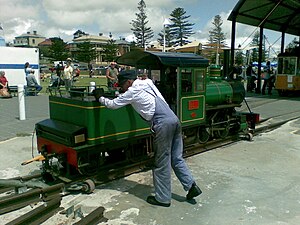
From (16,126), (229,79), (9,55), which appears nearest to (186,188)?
(229,79)

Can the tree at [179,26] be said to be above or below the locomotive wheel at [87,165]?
above

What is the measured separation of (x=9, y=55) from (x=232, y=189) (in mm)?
17431

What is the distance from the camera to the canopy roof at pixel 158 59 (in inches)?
242

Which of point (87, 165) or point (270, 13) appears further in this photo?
point (270, 13)

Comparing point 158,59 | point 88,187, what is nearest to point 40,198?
point 88,187

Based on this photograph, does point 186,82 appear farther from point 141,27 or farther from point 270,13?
point 141,27

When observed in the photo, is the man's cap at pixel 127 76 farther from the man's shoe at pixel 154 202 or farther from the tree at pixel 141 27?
the tree at pixel 141 27

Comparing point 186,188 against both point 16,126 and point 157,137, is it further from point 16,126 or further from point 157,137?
point 16,126

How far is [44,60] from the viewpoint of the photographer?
96.2 meters

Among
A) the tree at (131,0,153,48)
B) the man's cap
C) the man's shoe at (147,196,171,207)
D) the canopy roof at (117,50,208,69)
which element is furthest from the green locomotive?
the tree at (131,0,153,48)

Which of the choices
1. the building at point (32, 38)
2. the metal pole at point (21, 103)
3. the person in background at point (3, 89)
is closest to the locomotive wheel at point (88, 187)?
the metal pole at point (21, 103)

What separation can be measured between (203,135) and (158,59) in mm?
2297

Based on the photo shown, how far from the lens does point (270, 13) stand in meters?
16.8

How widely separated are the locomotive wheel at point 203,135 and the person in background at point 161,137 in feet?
9.66
